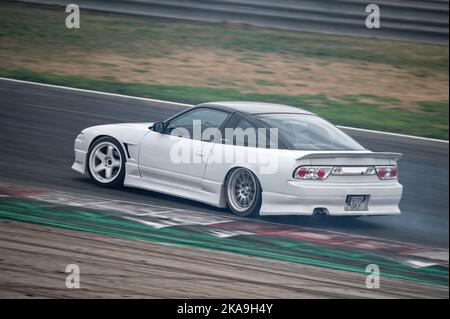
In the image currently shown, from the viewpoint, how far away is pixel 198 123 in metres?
10.3

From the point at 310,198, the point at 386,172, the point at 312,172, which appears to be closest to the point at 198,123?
the point at 312,172

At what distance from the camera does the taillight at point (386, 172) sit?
972 cm

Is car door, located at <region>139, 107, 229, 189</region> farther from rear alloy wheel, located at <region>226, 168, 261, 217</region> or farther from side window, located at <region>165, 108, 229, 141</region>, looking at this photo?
rear alloy wheel, located at <region>226, 168, 261, 217</region>

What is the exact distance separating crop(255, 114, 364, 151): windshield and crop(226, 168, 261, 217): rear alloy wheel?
1.85ft

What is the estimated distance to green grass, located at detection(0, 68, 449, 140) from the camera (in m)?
16.1

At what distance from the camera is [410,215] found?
10602mm

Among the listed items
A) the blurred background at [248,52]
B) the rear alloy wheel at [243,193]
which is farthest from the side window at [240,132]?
the blurred background at [248,52]

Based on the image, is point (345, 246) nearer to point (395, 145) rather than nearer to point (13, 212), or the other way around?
point (13, 212)

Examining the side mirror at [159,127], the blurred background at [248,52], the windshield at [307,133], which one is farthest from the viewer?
the blurred background at [248,52]

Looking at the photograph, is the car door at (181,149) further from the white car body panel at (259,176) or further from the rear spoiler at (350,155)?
the rear spoiler at (350,155)

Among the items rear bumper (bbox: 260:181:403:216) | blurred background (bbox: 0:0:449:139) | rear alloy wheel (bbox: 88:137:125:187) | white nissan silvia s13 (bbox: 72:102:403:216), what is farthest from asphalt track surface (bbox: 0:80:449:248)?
blurred background (bbox: 0:0:449:139)

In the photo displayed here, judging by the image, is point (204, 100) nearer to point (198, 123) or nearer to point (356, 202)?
point (198, 123)

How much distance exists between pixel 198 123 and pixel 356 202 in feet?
6.59

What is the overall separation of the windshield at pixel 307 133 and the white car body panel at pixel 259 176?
0.29 metres
